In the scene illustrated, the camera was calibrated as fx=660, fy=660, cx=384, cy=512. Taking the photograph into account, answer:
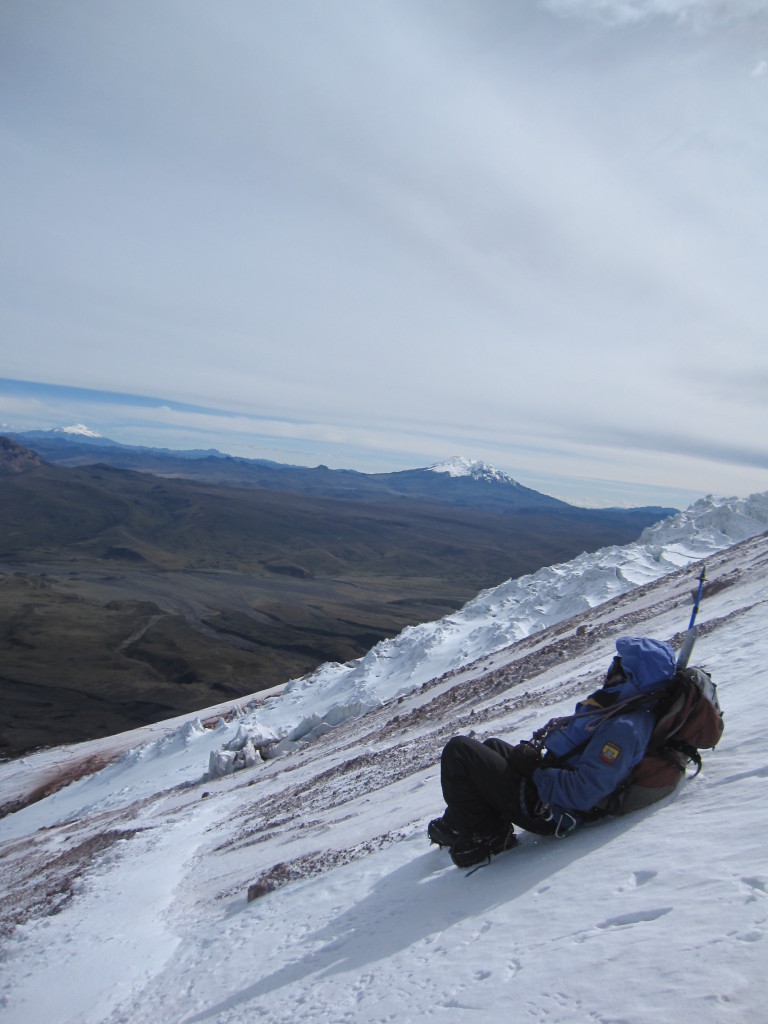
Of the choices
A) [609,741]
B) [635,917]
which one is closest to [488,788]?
[609,741]

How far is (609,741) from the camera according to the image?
4.62m

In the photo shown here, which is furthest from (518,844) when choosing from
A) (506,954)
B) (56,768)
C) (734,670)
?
(56,768)

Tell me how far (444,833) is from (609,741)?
5.48 ft

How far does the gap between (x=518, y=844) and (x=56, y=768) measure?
123 ft

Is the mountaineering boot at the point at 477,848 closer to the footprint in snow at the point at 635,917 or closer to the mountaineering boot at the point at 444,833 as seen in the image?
the mountaineering boot at the point at 444,833

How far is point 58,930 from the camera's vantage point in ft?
25.0

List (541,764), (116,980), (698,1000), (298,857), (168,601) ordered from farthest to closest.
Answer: (168,601)
(298,857)
(116,980)
(541,764)
(698,1000)

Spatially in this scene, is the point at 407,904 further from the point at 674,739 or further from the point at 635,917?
the point at 674,739

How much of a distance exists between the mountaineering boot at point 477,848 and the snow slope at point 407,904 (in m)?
0.11

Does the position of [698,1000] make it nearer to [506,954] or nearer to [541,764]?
[506,954]

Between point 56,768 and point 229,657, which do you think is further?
point 229,657

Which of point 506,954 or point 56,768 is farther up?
point 506,954

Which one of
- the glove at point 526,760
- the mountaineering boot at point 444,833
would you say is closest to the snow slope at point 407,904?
the mountaineering boot at point 444,833

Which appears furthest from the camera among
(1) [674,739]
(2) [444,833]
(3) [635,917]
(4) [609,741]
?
(2) [444,833]
